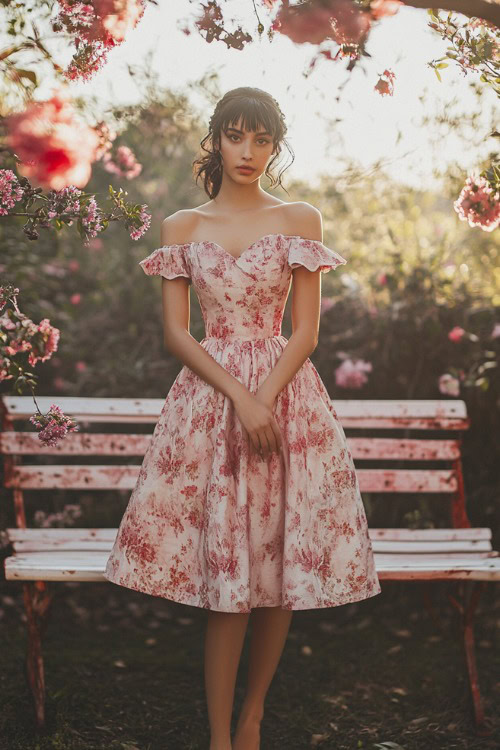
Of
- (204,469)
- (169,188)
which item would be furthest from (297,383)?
(169,188)

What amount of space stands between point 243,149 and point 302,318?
0.55 metres

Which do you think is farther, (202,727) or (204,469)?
(202,727)

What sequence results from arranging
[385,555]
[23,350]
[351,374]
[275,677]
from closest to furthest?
[23,350]
[385,555]
[275,677]
[351,374]

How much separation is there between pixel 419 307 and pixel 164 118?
1.77 m

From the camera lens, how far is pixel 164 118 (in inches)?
177

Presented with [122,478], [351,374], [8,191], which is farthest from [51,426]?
[351,374]

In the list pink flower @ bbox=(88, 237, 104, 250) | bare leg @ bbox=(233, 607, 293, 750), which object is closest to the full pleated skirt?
bare leg @ bbox=(233, 607, 293, 750)

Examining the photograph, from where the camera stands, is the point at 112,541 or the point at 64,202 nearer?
the point at 64,202

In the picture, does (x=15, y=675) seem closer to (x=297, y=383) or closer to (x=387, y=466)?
(x=297, y=383)

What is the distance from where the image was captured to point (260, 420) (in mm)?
2352

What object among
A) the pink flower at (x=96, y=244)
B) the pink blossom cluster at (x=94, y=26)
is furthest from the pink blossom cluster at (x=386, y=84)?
the pink flower at (x=96, y=244)

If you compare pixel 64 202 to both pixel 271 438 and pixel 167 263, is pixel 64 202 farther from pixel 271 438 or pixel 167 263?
pixel 271 438

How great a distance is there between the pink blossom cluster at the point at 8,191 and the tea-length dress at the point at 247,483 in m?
0.46

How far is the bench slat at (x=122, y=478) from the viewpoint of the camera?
3424 millimetres
